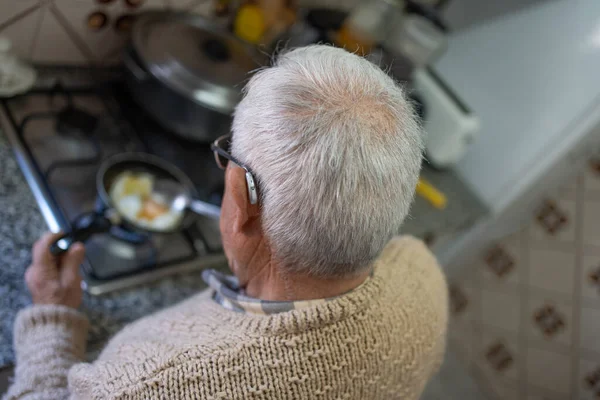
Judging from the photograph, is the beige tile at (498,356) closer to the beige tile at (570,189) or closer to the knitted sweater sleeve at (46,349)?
the beige tile at (570,189)

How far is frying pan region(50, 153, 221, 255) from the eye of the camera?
0.83 m

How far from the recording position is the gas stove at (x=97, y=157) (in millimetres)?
869

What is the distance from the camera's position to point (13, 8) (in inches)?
36.9

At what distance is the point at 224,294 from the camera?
2.31 ft

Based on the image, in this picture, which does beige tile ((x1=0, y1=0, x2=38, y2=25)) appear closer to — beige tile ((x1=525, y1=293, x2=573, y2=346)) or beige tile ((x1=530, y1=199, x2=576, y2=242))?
beige tile ((x1=530, y1=199, x2=576, y2=242))

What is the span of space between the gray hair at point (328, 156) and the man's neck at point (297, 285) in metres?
0.03

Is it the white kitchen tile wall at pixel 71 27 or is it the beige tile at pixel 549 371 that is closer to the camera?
the white kitchen tile wall at pixel 71 27

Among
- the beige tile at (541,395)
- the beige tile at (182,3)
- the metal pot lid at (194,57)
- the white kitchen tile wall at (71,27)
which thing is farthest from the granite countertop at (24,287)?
the beige tile at (541,395)

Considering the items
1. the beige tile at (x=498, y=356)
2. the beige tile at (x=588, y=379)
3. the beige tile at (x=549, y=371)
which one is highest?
the beige tile at (x=588, y=379)

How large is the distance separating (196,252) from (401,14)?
886 mm

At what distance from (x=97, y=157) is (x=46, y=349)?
0.42m

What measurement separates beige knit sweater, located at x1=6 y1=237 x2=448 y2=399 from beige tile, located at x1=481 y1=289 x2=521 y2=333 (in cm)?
100

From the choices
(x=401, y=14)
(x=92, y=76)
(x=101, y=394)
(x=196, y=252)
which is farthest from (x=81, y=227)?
(x=401, y=14)

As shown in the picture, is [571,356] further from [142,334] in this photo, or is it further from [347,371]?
[142,334]
